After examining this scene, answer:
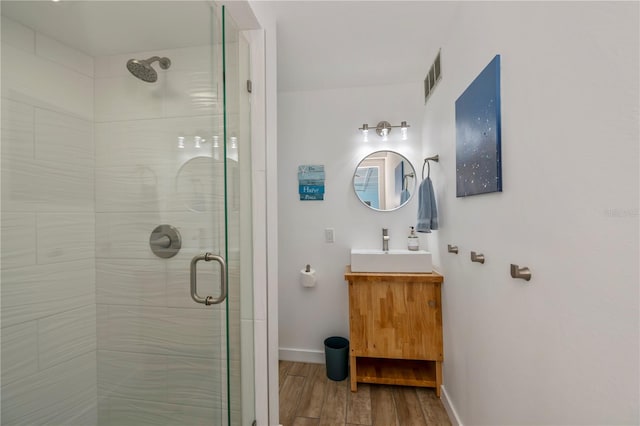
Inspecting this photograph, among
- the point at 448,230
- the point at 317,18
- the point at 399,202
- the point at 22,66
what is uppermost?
the point at 317,18

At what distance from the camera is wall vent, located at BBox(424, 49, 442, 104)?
1.73 metres

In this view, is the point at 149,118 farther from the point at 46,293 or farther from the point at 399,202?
the point at 399,202

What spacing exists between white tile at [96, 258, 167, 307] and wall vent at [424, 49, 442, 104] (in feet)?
6.41

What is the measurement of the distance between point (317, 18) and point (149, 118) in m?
1.03

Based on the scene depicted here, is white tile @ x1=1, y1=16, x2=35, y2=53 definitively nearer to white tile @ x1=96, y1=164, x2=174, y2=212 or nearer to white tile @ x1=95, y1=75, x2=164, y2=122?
white tile @ x1=95, y1=75, x2=164, y2=122

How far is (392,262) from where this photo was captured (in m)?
1.88

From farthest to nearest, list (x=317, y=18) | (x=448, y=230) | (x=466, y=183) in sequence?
(x=448, y=230) < (x=317, y=18) < (x=466, y=183)

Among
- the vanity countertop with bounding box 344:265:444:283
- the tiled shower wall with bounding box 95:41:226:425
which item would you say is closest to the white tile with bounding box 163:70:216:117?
the tiled shower wall with bounding box 95:41:226:425

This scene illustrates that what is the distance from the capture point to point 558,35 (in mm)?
691

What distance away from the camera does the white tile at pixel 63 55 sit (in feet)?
3.25

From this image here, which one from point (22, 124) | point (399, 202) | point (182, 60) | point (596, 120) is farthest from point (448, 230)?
point (22, 124)

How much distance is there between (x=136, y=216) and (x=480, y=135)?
155 cm

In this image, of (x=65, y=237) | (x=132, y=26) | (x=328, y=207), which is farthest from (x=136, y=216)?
(x=328, y=207)

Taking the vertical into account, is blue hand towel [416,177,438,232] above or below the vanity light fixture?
below
